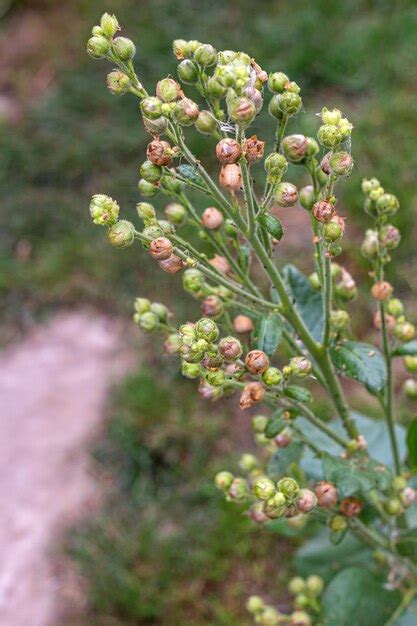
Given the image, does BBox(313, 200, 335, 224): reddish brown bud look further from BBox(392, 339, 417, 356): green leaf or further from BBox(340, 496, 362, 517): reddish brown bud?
BBox(340, 496, 362, 517): reddish brown bud

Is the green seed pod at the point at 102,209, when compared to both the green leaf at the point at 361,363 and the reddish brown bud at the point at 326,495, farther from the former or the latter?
the reddish brown bud at the point at 326,495

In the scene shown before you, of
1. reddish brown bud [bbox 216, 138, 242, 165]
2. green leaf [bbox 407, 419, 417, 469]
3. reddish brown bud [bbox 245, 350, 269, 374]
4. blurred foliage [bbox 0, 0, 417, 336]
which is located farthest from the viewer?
blurred foliage [bbox 0, 0, 417, 336]

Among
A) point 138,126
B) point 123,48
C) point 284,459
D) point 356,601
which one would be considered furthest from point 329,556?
point 138,126

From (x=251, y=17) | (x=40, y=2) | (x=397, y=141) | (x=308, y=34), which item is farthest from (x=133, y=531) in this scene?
(x=40, y=2)

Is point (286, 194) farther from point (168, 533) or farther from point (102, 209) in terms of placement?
point (168, 533)

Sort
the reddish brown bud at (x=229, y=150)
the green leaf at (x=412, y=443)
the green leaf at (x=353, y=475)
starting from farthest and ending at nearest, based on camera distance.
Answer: the green leaf at (x=412, y=443), the green leaf at (x=353, y=475), the reddish brown bud at (x=229, y=150)

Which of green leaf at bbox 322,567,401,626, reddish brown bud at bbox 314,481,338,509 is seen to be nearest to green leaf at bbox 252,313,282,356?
reddish brown bud at bbox 314,481,338,509

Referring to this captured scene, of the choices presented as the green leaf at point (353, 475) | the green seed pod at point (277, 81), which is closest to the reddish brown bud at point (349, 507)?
the green leaf at point (353, 475)
